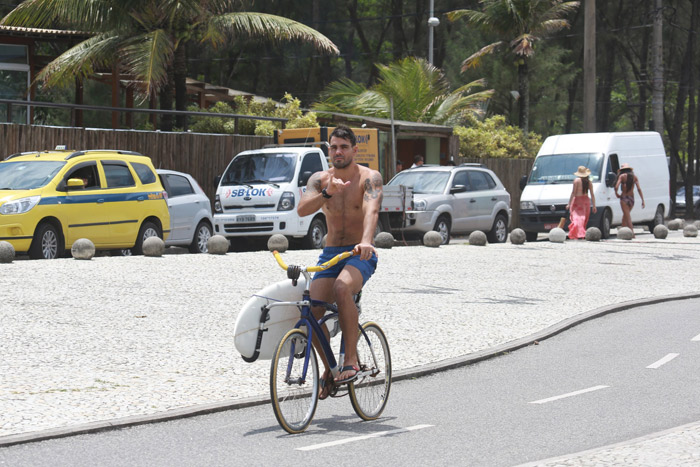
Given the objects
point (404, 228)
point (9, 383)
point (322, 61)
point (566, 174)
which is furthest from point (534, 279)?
point (322, 61)

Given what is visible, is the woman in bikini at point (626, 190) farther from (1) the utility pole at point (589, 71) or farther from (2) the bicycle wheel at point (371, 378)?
(2) the bicycle wheel at point (371, 378)

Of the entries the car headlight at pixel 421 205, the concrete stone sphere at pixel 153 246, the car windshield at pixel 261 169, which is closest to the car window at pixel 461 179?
the car headlight at pixel 421 205

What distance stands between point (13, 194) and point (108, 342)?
294 inches

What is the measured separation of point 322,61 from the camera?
2076 inches

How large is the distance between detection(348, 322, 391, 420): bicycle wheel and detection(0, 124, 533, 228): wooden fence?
15.6 m

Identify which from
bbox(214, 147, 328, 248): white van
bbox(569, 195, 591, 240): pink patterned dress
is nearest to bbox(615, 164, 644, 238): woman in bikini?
bbox(569, 195, 591, 240): pink patterned dress

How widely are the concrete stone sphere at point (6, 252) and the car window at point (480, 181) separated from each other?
12.5 m

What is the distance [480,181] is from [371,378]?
62.5 feet

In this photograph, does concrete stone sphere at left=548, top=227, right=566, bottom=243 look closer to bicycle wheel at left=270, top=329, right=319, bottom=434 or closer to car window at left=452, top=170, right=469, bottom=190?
car window at left=452, top=170, right=469, bottom=190

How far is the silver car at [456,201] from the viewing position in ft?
79.0

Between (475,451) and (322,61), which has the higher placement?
(322,61)

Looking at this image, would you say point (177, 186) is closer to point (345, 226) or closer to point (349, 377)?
point (345, 226)

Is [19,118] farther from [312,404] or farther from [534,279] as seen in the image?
[312,404]

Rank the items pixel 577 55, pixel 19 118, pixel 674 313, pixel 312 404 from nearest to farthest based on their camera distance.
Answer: pixel 312 404 → pixel 674 313 → pixel 19 118 → pixel 577 55
